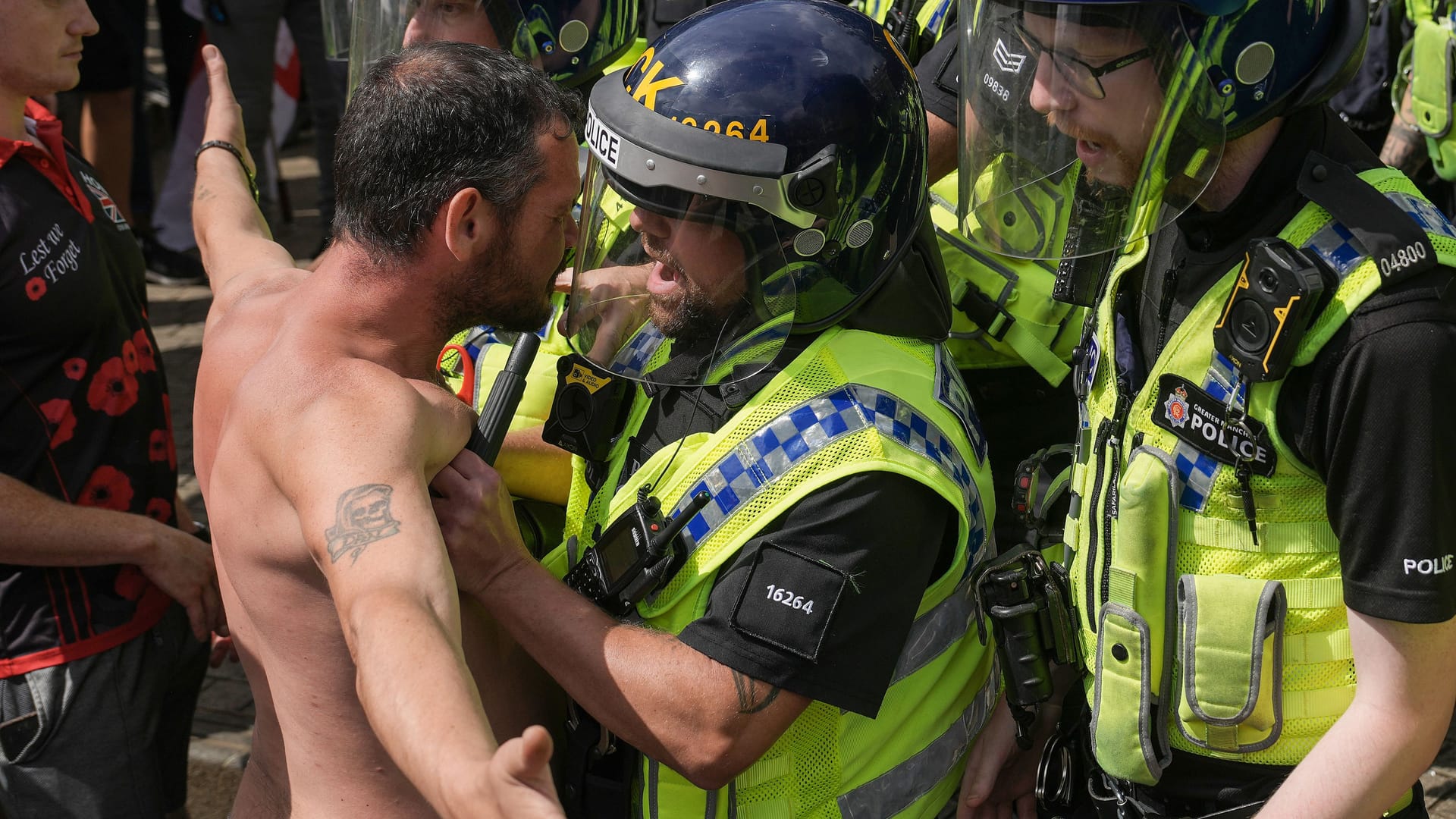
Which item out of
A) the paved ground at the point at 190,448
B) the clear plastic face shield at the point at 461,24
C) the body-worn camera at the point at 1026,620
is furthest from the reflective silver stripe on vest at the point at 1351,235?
the paved ground at the point at 190,448

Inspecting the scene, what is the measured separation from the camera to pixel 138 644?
9.68ft

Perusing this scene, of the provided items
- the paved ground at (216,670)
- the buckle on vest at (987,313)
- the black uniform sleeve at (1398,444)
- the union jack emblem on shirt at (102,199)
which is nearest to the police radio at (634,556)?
the black uniform sleeve at (1398,444)

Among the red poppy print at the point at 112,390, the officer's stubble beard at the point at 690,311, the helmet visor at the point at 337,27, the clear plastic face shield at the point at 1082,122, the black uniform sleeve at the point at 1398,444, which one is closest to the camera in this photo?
the black uniform sleeve at the point at 1398,444

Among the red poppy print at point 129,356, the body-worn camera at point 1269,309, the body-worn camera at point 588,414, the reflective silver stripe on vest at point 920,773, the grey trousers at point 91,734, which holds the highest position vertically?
the body-worn camera at point 1269,309

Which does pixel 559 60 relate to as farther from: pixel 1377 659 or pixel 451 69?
pixel 1377 659

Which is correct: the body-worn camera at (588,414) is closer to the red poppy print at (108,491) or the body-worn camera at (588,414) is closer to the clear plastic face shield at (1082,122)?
the clear plastic face shield at (1082,122)

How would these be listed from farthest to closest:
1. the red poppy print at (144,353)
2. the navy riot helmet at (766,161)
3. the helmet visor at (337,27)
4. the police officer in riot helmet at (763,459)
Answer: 1. the helmet visor at (337,27)
2. the red poppy print at (144,353)
3. the navy riot helmet at (766,161)
4. the police officer in riot helmet at (763,459)

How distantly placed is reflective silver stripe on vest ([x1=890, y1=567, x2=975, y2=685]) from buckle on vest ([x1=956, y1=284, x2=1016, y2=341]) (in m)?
0.92

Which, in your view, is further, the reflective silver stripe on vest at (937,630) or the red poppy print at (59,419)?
the red poppy print at (59,419)

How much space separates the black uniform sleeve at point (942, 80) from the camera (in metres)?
3.04

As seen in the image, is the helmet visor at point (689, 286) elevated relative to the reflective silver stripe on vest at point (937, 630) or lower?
elevated

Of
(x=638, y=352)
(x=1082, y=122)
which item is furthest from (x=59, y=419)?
(x=1082, y=122)

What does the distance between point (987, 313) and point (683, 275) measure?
1.04 m

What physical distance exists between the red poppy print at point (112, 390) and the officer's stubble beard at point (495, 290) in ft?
3.76
